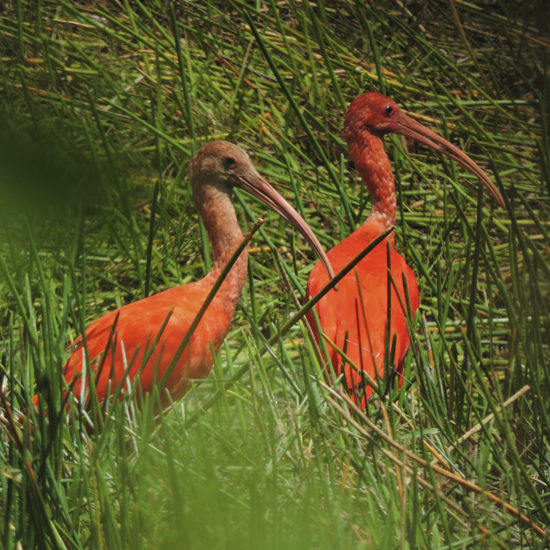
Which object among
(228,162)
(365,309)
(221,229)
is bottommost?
(365,309)

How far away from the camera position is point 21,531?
2.10ft

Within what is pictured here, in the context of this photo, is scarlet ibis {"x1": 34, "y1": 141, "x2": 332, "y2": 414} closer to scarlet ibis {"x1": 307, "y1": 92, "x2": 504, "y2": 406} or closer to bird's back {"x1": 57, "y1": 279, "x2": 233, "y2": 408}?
bird's back {"x1": 57, "y1": 279, "x2": 233, "y2": 408}

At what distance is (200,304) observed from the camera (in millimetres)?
1431

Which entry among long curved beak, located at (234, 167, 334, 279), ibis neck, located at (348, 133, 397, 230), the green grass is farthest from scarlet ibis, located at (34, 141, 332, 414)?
ibis neck, located at (348, 133, 397, 230)

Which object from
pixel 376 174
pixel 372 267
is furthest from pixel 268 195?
pixel 376 174

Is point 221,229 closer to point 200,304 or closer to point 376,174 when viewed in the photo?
point 200,304

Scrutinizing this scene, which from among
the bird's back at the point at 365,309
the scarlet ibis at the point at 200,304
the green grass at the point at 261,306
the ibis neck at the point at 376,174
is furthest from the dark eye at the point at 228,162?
the ibis neck at the point at 376,174

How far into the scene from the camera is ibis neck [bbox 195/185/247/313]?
1.51 meters

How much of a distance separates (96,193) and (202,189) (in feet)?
4.68

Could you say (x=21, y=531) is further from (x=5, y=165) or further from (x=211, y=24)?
(x=211, y=24)

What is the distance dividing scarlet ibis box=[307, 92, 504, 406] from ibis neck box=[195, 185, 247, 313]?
0.14 m

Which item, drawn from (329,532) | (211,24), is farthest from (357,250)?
(329,532)

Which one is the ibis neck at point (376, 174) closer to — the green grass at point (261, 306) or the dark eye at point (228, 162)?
the green grass at point (261, 306)

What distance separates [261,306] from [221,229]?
0.29m
